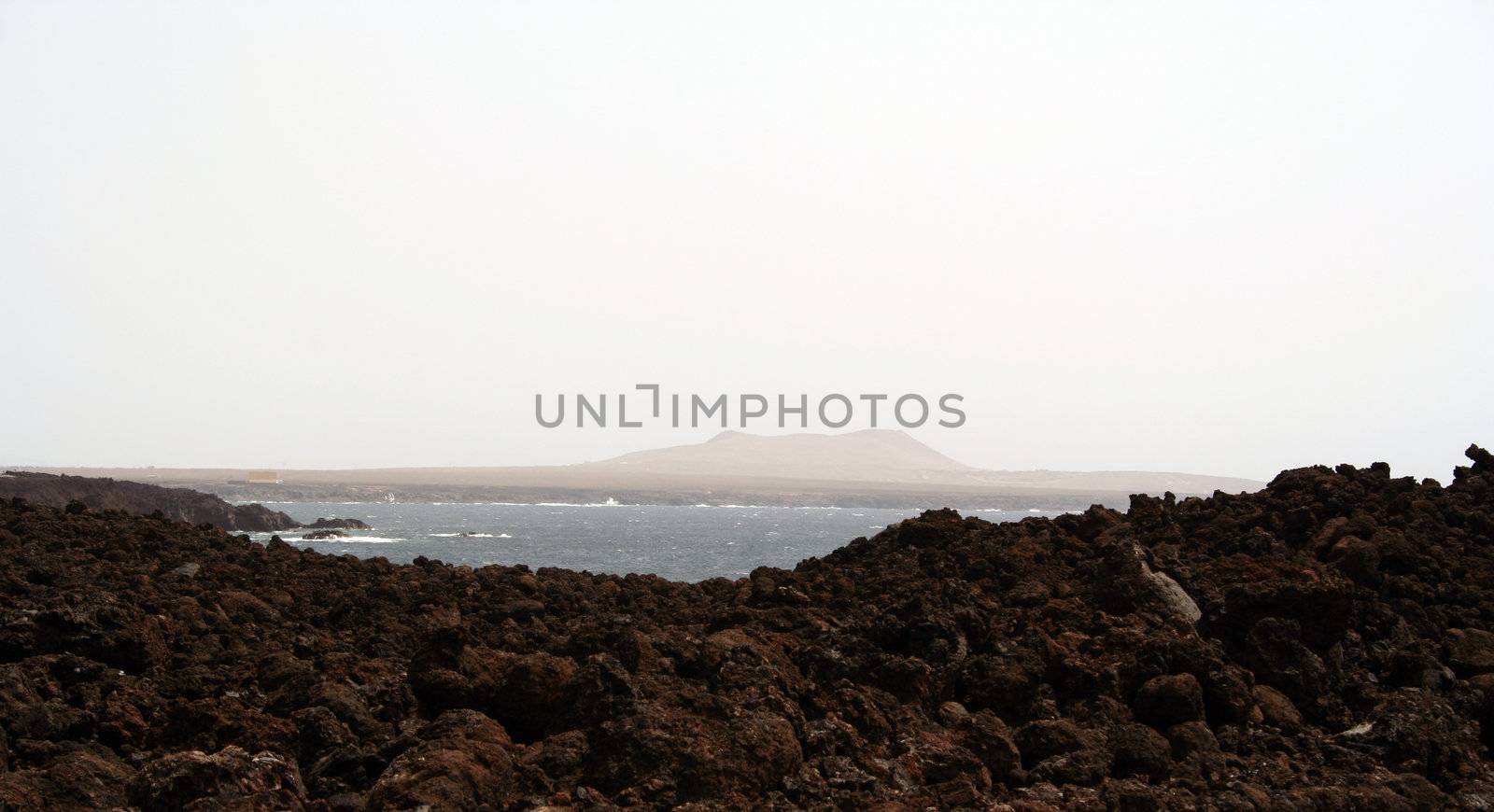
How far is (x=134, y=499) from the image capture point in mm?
69938

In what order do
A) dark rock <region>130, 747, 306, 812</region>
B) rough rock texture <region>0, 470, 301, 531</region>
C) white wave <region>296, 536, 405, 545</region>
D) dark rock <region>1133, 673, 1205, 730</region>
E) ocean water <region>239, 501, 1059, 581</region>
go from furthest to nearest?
white wave <region>296, 536, 405, 545</region>, rough rock texture <region>0, 470, 301, 531</region>, ocean water <region>239, 501, 1059, 581</region>, dark rock <region>1133, 673, 1205, 730</region>, dark rock <region>130, 747, 306, 812</region>

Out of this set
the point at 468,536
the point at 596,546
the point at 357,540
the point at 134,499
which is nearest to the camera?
the point at 134,499

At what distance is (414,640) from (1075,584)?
8236mm

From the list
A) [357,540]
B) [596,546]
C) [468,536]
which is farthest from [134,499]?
[596,546]

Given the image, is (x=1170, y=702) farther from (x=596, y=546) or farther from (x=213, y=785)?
(x=596, y=546)

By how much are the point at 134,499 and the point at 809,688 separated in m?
70.3

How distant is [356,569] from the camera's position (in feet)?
67.7

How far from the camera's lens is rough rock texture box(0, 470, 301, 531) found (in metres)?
64.1

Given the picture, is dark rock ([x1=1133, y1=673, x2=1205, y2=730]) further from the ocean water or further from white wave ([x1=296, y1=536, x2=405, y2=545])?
white wave ([x1=296, y1=536, x2=405, y2=545])

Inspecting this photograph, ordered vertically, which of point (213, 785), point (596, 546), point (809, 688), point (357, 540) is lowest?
point (596, 546)

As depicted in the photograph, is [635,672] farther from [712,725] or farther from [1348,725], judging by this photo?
[1348,725]

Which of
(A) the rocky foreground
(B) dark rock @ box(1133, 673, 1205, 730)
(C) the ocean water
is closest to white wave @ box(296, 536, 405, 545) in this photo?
(C) the ocean water

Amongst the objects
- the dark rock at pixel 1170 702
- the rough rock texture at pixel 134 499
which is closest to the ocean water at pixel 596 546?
the rough rock texture at pixel 134 499

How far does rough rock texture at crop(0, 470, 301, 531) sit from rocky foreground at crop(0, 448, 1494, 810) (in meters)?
47.3
